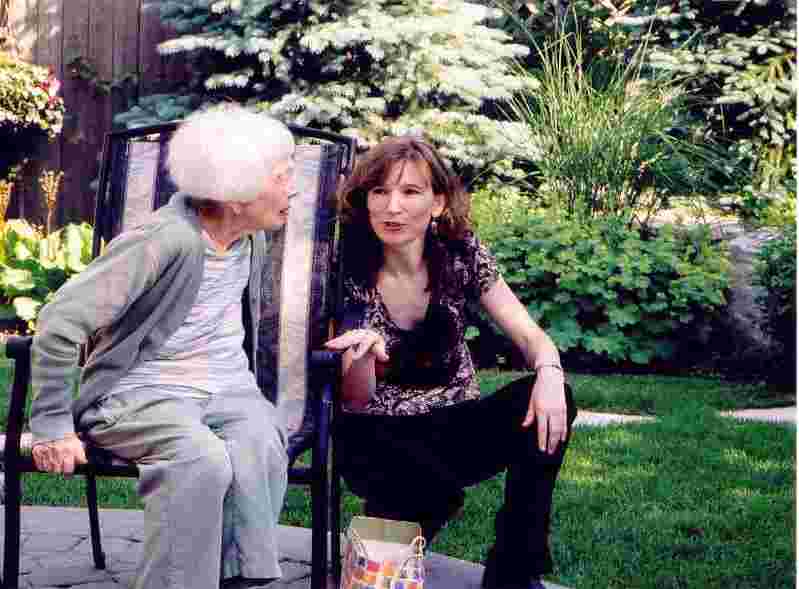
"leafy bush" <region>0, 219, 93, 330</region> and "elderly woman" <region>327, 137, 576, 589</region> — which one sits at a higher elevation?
"elderly woman" <region>327, 137, 576, 589</region>

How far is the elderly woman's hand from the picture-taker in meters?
2.22

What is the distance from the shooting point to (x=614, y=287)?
5.91 m

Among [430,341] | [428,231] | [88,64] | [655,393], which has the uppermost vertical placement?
[88,64]

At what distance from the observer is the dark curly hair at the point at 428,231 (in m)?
2.76

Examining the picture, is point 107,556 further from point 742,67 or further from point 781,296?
point 742,67

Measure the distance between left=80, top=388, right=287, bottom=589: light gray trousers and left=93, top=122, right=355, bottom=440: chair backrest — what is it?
18.6 inches

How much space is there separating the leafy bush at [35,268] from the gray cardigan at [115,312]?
4.26m

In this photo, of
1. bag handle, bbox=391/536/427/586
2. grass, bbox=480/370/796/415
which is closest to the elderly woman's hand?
bag handle, bbox=391/536/427/586

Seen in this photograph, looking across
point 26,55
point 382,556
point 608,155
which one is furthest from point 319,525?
point 26,55

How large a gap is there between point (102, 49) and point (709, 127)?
14.4 feet

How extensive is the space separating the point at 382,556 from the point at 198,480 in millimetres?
475

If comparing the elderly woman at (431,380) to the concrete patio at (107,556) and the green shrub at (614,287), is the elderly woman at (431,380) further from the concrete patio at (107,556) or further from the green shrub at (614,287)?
the green shrub at (614,287)

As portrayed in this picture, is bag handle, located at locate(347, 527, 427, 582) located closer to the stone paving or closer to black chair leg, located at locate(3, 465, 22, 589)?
the stone paving

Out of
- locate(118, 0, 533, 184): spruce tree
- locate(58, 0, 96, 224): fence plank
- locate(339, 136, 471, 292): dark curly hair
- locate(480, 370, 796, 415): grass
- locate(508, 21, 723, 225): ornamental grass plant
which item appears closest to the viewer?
locate(339, 136, 471, 292): dark curly hair
